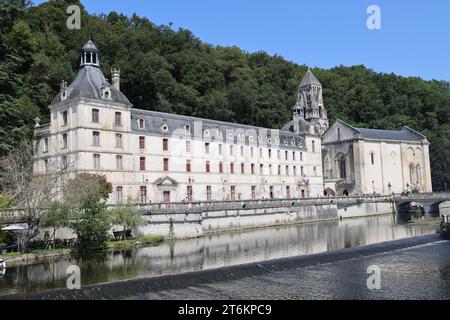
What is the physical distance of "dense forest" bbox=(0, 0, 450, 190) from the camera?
166 ft

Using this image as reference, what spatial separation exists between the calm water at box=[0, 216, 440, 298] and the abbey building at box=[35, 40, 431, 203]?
8.83 m

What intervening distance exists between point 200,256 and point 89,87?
2125cm

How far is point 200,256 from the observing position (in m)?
28.9

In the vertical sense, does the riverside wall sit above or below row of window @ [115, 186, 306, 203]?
below

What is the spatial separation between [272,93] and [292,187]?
25076 mm

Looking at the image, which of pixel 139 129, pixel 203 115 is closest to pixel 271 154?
pixel 203 115

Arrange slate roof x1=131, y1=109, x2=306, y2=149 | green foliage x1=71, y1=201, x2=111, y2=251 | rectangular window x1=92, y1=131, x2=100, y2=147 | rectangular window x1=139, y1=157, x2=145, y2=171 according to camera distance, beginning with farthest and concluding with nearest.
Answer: slate roof x1=131, y1=109, x2=306, y2=149 → rectangular window x1=139, y1=157, x2=145, y2=171 → rectangular window x1=92, y1=131, x2=100, y2=147 → green foliage x1=71, y1=201, x2=111, y2=251

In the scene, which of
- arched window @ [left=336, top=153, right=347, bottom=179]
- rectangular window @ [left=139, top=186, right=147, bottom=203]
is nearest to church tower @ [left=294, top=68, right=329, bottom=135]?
arched window @ [left=336, top=153, right=347, bottom=179]

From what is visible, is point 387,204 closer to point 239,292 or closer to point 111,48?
point 111,48

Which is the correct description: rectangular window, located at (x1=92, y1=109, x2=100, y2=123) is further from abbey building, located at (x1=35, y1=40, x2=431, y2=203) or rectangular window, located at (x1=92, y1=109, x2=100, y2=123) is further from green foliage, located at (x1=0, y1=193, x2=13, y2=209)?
green foliage, located at (x1=0, y1=193, x2=13, y2=209)

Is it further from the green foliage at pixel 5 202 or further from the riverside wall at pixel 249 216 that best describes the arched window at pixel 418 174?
the green foliage at pixel 5 202

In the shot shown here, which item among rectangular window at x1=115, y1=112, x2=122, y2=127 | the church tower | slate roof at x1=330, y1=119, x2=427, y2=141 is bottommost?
rectangular window at x1=115, y1=112, x2=122, y2=127

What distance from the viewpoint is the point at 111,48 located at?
221ft

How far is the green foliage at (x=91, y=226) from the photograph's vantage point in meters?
30.7
